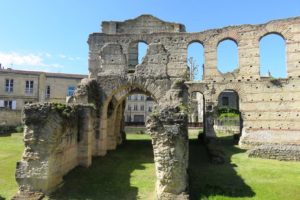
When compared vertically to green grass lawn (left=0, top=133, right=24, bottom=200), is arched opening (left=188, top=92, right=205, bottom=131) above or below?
above

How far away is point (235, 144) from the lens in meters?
21.2

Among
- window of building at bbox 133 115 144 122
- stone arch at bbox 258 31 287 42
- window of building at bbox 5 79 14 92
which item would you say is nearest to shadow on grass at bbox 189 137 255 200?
stone arch at bbox 258 31 287 42

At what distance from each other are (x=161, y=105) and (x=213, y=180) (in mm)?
3662

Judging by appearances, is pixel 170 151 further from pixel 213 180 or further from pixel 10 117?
pixel 10 117

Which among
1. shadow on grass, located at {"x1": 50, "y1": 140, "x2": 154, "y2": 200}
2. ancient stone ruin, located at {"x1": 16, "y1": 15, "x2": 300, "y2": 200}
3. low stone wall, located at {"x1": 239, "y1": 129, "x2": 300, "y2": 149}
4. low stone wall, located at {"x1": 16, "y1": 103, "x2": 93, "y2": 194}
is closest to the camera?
ancient stone ruin, located at {"x1": 16, "y1": 15, "x2": 300, "y2": 200}

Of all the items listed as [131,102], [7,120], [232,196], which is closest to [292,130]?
[232,196]

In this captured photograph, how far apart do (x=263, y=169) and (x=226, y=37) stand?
11879 mm

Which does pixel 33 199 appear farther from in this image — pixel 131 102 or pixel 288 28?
pixel 131 102

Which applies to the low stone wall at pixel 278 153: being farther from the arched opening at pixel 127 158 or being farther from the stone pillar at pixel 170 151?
the stone pillar at pixel 170 151

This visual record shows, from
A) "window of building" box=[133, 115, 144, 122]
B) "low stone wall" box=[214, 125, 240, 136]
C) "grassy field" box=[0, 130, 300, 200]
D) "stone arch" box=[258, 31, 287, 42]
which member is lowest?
"grassy field" box=[0, 130, 300, 200]

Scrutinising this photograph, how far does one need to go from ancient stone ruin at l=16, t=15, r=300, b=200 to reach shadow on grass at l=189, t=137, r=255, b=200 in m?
1.10

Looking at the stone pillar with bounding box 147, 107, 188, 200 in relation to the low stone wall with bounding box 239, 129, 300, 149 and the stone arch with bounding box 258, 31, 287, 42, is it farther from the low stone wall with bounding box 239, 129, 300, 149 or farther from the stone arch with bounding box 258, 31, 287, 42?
the stone arch with bounding box 258, 31, 287, 42

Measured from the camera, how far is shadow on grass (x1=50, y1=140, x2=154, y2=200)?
9.74 metres

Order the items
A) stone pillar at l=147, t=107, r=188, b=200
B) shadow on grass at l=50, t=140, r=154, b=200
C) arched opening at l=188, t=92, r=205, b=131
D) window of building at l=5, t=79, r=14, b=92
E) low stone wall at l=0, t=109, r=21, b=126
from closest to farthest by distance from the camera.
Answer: stone pillar at l=147, t=107, r=188, b=200 → shadow on grass at l=50, t=140, r=154, b=200 → low stone wall at l=0, t=109, r=21, b=126 → window of building at l=5, t=79, r=14, b=92 → arched opening at l=188, t=92, r=205, b=131
